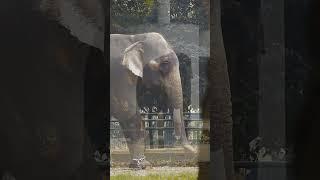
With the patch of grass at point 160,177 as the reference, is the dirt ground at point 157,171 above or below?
above

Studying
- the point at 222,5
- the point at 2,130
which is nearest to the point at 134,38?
the point at 222,5

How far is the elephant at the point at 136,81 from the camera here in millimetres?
6121

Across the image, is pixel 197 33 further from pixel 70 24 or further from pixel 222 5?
pixel 70 24

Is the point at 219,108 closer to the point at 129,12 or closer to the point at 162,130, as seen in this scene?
the point at 162,130

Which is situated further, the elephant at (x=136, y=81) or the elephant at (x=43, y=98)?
the elephant at (x=136, y=81)

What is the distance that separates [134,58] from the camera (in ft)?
20.2

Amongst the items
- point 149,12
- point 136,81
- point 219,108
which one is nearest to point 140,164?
point 136,81

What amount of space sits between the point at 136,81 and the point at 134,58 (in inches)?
9.0

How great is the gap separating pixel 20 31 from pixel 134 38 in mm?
1104

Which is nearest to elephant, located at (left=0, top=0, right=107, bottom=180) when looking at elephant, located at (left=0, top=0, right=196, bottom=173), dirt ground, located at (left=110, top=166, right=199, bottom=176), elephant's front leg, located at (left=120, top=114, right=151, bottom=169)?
elephant, located at (left=0, top=0, right=196, bottom=173)

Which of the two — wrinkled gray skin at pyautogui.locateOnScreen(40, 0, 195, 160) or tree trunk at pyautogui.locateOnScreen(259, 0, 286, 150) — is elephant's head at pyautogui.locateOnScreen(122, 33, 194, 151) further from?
tree trunk at pyautogui.locateOnScreen(259, 0, 286, 150)

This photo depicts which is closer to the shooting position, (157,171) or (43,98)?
(43,98)

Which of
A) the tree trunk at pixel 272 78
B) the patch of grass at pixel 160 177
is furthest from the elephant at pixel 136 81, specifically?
the tree trunk at pixel 272 78

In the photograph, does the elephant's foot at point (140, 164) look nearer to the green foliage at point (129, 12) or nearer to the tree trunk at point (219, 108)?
the tree trunk at point (219, 108)
